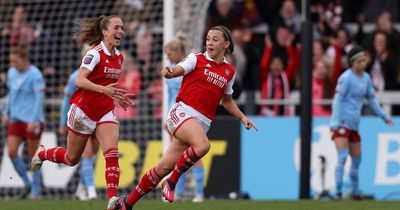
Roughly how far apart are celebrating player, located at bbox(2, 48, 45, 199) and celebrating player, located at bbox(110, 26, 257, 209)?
581cm

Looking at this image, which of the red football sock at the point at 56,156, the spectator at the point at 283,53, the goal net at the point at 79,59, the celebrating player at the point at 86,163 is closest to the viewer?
the red football sock at the point at 56,156

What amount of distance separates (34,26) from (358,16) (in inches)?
231

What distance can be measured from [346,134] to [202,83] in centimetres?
511

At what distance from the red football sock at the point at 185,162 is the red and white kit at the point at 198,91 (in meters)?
0.32

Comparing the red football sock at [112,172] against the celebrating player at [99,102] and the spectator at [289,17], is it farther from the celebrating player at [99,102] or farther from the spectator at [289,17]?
the spectator at [289,17]

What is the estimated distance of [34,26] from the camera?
19.8m

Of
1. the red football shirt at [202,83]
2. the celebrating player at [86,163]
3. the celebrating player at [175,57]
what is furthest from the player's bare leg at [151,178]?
the celebrating player at [86,163]

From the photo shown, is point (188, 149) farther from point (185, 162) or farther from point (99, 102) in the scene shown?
point (99, 102)

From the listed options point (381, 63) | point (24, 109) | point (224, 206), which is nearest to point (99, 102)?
Answer: point (224, 206)

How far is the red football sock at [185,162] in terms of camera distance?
35.6 feet

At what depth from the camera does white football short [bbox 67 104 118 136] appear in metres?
11.6

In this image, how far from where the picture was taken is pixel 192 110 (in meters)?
11.2

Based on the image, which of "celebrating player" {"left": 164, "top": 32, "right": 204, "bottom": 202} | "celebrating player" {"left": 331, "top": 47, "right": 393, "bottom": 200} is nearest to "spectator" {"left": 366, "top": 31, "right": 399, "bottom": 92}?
"celebrating player" {"left": 331, "top": 47, "right": 393, "bottom": 200}

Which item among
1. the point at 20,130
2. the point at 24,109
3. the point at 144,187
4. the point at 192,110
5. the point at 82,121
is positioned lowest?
the point at 144,187
